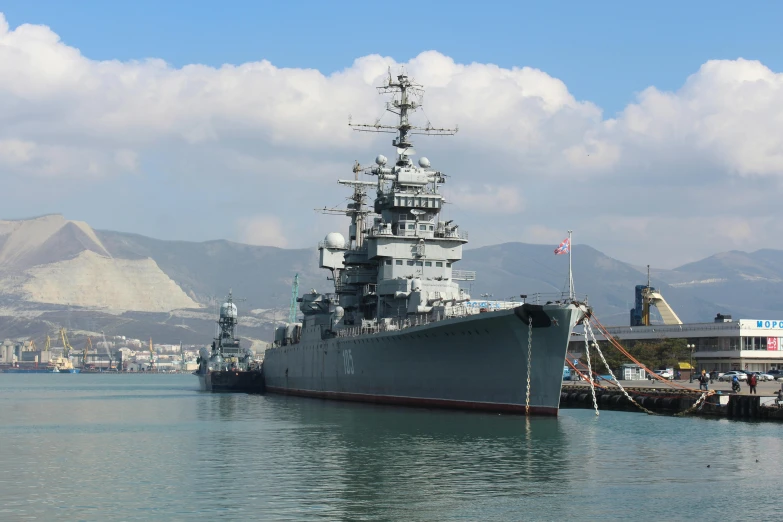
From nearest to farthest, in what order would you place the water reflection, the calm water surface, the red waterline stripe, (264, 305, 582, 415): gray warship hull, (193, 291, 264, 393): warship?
the calm water surface → the water reflection → (264, 305, 582, 415): gray warship hull → the red waterline stripe → (193, 291, 264, 393): warship

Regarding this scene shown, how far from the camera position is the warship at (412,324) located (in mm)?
36969

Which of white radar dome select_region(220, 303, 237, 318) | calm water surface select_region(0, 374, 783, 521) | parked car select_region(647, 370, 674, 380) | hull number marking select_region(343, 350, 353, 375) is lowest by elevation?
calm water surface select_region(0, 374, 783, 521)

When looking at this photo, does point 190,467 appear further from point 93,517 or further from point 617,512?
point 617,512

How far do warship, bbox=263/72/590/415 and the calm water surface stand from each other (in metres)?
2.01

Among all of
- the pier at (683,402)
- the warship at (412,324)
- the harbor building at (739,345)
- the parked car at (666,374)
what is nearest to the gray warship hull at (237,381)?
the warship at (412,324)

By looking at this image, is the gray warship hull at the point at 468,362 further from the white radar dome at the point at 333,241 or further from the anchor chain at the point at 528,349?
the white radar dome at the point at 333,241

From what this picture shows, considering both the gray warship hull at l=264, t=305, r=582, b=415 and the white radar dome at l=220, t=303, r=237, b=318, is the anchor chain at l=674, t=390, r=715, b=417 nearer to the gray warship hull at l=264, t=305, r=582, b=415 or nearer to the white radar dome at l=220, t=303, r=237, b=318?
the gray warship hull at l=264, t=305, r=582, b=415

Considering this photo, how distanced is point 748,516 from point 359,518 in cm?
796

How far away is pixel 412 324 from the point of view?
4403 cm

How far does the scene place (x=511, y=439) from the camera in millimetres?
31125

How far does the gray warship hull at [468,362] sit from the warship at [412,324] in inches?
2.0

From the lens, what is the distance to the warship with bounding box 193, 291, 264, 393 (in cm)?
7638

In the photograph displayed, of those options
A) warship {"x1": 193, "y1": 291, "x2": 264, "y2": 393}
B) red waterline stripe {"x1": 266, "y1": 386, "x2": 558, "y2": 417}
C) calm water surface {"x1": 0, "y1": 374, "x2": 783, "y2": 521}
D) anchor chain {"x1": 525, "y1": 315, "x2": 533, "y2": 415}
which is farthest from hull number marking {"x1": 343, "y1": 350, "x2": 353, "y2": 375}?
warship {"x1": 193, "y1": 291, "x2": 264, "y2": 393}

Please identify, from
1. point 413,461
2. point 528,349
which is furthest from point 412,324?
point 413,461
